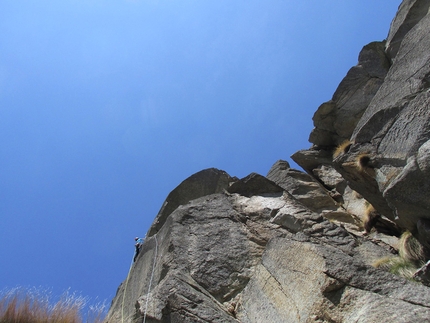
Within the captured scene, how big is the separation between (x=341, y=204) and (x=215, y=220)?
746cm

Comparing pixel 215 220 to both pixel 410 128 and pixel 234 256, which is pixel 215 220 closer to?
pixel 234 256

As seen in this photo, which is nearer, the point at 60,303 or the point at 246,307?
the point at 246,307

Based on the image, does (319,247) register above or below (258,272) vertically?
below

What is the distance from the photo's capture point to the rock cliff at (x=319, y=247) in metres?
5.98

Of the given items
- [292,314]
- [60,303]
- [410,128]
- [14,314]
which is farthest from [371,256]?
[14,314]

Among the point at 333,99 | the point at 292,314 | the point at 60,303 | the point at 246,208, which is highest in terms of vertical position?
the point at 333,99

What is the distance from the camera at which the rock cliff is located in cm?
598

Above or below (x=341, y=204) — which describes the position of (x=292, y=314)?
below

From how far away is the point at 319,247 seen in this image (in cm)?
668

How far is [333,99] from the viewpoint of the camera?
21.8 metres

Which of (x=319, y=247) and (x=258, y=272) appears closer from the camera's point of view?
(x=319, y=247)

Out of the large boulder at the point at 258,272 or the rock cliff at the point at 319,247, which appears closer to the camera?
the large boulder at the point at 258,272

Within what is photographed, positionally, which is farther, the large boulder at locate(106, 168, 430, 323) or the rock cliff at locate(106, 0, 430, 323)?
the rock cliff at locate(106, 0, 430, 323)

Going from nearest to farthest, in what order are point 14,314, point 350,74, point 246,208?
point 14,314 → point 246,208 → point 350,74
